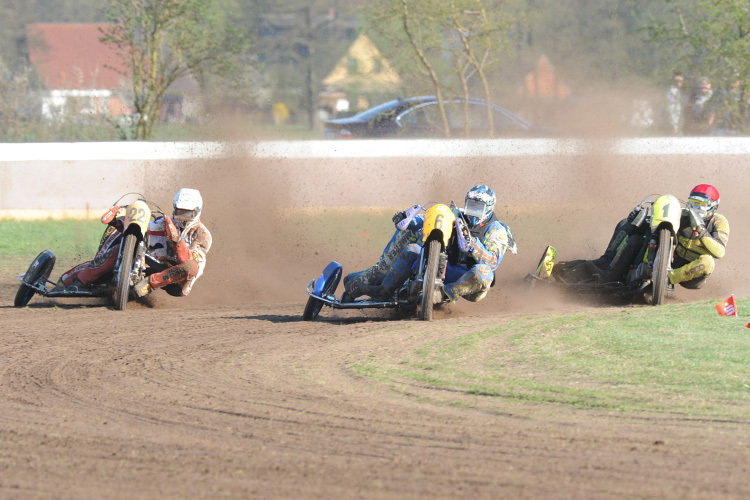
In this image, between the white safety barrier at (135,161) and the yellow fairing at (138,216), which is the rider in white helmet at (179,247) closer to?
the yellow fairing at (138,216)

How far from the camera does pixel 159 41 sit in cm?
2534

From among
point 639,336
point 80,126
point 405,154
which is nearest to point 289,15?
point 80,126

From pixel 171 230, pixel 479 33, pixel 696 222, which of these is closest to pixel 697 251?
pixel 696 222

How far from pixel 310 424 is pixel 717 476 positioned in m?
2.39

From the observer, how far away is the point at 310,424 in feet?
19.6

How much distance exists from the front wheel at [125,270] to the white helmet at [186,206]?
74 cm

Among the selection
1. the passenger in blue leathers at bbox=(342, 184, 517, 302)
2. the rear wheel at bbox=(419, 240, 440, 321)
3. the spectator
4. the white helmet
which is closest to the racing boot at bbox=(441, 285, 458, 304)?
the passenger in blue leathers at bbox=(342, 184, 517, 302)

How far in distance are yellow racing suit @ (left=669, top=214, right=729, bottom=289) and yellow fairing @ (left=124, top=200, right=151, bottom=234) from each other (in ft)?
20.3

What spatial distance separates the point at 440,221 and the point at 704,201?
3.81m

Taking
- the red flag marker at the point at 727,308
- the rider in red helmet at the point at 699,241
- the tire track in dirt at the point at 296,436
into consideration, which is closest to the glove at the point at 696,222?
the rider in red helmet at the point at 699,241

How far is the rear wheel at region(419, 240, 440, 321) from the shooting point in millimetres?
9672

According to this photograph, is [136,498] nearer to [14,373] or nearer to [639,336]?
[14,373]

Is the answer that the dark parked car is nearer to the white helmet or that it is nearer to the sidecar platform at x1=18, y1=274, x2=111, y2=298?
the white helmet

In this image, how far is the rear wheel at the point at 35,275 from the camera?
11586mm
